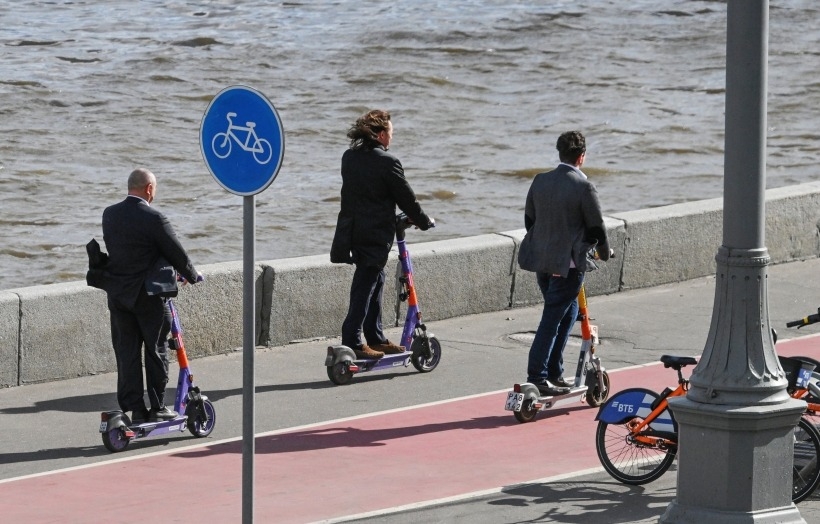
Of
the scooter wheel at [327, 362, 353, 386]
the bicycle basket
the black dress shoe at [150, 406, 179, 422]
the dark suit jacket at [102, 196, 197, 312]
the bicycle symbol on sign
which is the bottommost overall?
the black dress shoe at [150, 406, 179, 422]

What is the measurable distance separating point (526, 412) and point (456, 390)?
1065 mm

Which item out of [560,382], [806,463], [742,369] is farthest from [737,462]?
[560,382]

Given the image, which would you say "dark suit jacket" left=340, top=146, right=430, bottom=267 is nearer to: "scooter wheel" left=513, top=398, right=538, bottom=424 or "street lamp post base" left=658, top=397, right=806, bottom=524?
"scooter wheel" left=513, top=398, right=538, bottom=424

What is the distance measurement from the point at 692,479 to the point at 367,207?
4.16 metres

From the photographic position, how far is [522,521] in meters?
7.71

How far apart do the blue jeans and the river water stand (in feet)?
25.4

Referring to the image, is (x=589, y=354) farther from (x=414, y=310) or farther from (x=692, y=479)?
(x=692, y=479)

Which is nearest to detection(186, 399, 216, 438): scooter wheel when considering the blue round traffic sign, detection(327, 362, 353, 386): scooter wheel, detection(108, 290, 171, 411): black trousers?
detection(108, 290, 171, 411): black trousers

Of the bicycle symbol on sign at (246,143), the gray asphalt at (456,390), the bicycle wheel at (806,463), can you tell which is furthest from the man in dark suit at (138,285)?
the bicycle wheel at (806,463)

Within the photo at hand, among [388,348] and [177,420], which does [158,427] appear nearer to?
[177,420]

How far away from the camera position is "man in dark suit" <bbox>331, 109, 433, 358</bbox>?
10.5 meters

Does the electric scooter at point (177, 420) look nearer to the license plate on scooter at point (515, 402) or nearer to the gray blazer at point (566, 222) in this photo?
the license plate on scooter at point (515, 402)

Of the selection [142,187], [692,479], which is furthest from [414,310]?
[692,479]

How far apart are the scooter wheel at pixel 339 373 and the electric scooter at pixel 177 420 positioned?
1305 millimetres
